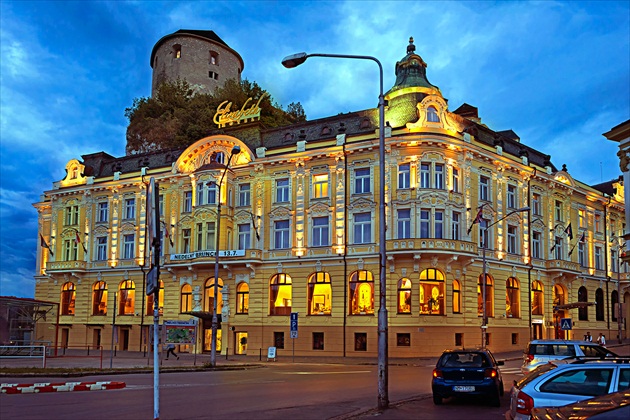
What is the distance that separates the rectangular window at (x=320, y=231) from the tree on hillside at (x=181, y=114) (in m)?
22.4

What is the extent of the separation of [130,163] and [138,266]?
9.64 meters

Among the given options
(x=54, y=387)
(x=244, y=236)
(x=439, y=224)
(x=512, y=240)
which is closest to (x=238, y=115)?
(x=244, y=236)

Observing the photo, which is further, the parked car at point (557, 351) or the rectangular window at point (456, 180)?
the rectangular window at point (456, 180)

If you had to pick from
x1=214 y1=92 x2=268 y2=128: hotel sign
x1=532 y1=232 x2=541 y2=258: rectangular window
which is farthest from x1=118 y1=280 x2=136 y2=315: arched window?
x1=532 y1=232 x2=541 y2=258: rectangular window

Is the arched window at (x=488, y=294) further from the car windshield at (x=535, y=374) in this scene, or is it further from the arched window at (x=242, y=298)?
the car windshield at (x=535, y=374)

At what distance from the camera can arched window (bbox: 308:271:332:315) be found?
150 ft

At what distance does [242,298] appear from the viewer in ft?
161

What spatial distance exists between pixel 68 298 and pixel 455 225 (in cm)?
3382

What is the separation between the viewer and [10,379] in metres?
24.5

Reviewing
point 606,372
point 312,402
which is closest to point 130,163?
point 312,402

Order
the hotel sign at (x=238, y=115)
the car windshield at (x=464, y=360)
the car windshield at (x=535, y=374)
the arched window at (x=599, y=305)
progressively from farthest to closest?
the arched window at (x=599, y=305), the hotel sign at (x=238, y=115), the car windshield at (x=464, y=360), the car windshield at (x=535, y=374)

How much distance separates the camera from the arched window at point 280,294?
155 feet

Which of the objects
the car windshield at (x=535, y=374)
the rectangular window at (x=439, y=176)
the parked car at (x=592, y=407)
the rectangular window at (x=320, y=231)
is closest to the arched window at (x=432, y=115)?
the rectangular window at (x=439, y=176)

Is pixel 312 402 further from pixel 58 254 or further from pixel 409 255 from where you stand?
pixel 58 254
